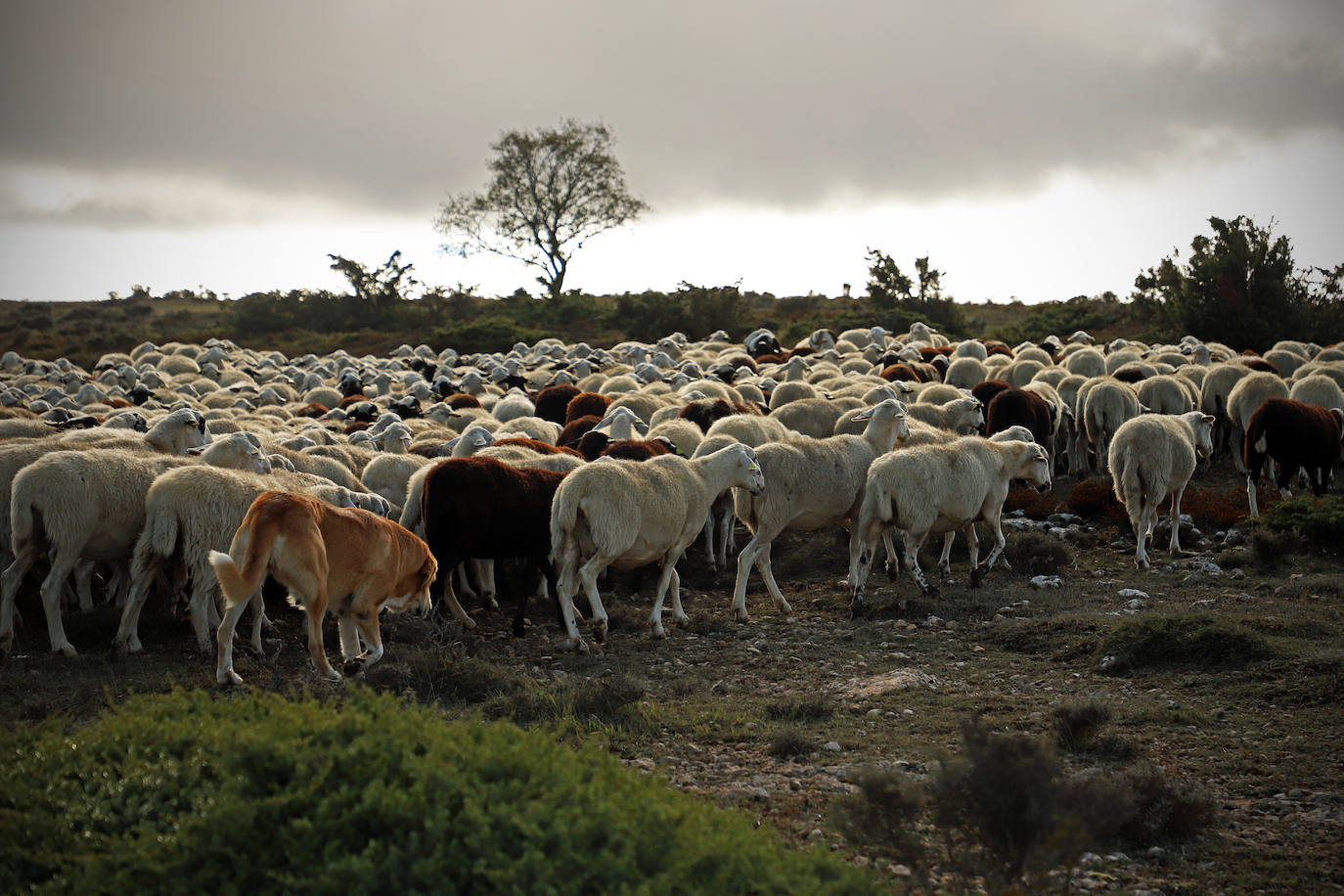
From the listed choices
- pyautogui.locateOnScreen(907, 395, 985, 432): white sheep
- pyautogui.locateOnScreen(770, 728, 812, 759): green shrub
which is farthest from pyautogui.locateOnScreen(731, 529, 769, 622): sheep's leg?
pyautogui.locateOnScreen(907, 395, 985, 432): white sheep

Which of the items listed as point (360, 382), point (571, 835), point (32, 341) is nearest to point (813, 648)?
point (571, 835)

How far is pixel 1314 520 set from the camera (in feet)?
46.0

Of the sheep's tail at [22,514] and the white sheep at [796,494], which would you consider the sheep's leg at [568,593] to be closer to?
the white sheep at [796,494]

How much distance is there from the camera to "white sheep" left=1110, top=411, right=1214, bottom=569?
Result: 1400cm

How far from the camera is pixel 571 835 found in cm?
441

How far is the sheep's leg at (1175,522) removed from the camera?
14.4m

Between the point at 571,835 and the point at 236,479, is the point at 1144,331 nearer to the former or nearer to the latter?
the point at 236,479

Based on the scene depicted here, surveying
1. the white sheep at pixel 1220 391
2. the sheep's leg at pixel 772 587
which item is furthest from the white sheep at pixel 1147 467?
the white sheep at pixel 1220 391

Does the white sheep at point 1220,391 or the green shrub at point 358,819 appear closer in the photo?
the green shrub at point 358,819

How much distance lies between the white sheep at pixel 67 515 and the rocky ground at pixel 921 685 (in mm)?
535

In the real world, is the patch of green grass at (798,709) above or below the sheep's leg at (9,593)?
below

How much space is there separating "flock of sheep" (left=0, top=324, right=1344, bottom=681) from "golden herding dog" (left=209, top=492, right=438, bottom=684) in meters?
0.72

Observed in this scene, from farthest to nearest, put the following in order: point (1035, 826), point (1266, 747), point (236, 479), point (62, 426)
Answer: point (62, 426), point (236, 479), point (1266, 747), point (1035, 826)

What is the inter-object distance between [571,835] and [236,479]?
679 centimetres
